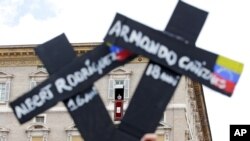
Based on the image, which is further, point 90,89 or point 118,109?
point 118,109

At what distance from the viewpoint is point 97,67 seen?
6.02 metres

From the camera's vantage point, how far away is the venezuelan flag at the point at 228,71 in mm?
5762

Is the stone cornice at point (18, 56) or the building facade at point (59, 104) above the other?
the stone cornice at point (18, 56)

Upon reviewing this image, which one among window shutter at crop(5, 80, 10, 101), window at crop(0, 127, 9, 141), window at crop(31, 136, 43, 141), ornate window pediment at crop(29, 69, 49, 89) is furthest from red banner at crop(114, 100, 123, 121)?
window shutter at crop(5, 80, 10, 101)

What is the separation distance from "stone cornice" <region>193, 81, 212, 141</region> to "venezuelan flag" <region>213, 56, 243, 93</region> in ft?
140

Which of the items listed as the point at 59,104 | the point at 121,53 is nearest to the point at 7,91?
the point at 59,104

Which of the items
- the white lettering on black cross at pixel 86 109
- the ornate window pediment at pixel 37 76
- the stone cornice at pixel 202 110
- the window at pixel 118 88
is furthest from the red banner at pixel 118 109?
the white lettering on black cross at pixel 86 109

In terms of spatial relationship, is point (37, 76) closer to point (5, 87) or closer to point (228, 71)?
point (5, 87)

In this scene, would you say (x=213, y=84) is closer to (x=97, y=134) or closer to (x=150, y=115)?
(x=150, y=115)

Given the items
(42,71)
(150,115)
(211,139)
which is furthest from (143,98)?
(211,139)

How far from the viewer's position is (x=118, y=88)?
4250 cm

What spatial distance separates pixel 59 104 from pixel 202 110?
18.0m

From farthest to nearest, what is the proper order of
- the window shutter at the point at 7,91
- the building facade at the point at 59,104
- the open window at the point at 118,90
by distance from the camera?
the window shutter at the point at 7,91, the open window at the point at 118,90, the building facade at the point at 59,104

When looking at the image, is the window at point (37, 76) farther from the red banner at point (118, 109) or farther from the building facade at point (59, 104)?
the red banner at point (118, 109)
